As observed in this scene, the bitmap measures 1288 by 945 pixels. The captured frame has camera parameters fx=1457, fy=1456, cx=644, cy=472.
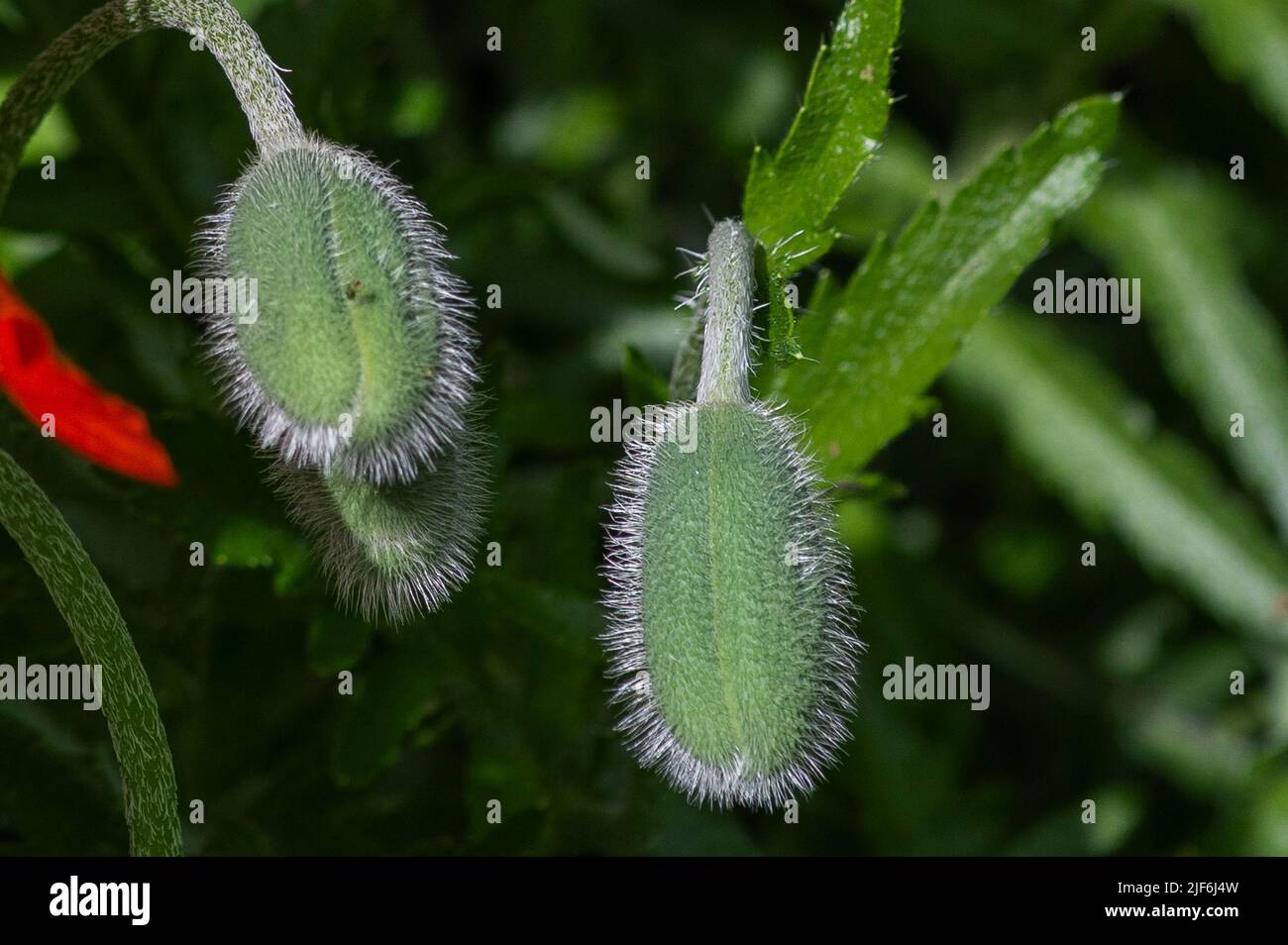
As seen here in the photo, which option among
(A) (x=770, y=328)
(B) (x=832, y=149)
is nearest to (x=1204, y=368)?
(B) (x=832, y=149)

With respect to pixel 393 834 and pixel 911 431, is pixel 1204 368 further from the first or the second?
pixel 393 834

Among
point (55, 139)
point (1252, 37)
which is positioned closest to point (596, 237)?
point (55, 139)

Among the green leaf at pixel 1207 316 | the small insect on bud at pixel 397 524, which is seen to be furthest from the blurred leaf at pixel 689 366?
the green leaf at pixel 1207 316

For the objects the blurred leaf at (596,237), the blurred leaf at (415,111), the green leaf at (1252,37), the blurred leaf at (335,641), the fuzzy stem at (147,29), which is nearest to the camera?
the fuzzy stem at (147,29)

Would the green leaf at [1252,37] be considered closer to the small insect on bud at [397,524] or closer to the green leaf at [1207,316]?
the green leaf at [1207,316]

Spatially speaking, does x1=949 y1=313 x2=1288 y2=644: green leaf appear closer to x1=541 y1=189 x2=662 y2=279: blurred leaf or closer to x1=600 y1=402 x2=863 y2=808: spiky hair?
x1=541 y1=189 x2=662 y2=279: blurred leaf

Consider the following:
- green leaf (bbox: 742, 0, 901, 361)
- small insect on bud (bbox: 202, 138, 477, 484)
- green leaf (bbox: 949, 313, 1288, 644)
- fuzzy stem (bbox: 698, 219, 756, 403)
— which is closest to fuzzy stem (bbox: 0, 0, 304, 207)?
small insect on bud (bbox: 202, 138, 477, 484)

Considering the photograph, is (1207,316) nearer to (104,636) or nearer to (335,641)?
(335,641)
